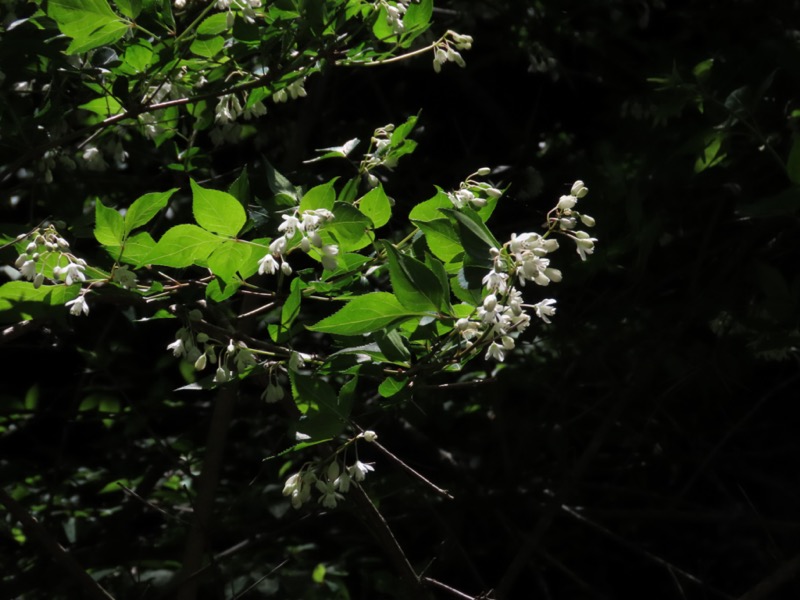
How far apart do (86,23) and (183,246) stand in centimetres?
45

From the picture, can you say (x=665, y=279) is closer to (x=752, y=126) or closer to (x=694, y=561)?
(x=752, y=126)

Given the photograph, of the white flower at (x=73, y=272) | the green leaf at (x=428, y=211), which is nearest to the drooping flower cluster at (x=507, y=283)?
the green leaf at (x=428, y=211)

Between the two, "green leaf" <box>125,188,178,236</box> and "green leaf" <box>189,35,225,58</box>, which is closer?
"green leaf" <box>125,188,178,236</box>

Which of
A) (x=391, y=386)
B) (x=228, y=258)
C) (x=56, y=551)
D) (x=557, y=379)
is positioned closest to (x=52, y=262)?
(x=228, y=258)

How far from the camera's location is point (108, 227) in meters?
1.27

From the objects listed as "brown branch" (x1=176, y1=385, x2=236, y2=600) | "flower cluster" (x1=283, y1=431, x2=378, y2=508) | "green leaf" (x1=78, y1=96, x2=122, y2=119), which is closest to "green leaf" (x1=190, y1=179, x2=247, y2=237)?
"flower cluster" (x1=283, y1=431, x2=378, y2=508)

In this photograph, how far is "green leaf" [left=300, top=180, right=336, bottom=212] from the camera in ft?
3.95

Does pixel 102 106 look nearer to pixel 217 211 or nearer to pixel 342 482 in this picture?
pixel 217 211

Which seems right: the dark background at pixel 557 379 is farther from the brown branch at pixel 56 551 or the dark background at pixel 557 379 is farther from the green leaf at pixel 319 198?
the green leaf at pixel 319 198

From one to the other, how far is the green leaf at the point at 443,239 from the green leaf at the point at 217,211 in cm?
23

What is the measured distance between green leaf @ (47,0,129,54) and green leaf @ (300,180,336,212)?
46 cm

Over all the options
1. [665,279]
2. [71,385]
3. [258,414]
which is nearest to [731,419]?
[665,279]

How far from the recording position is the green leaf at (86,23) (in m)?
1.37

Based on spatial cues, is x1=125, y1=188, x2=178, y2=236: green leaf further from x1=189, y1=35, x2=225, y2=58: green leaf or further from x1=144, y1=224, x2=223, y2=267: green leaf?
x1=189, y1=35, x2=225, y2=58: green leaf
